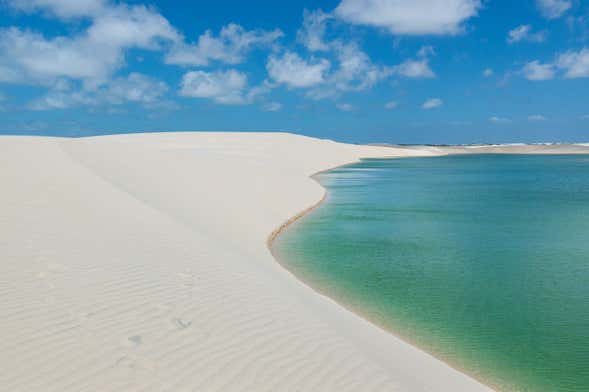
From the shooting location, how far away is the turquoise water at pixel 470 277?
6160mm

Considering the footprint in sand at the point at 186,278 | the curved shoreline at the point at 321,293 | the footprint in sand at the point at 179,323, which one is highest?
the footprint in sand at the point at 186,278

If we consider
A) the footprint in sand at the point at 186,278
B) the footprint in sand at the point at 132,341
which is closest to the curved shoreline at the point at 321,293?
the footprint in sand at the point at 186,278

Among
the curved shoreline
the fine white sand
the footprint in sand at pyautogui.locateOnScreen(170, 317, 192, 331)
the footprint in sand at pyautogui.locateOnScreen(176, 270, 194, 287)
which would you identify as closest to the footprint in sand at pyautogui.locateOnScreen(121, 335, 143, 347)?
the fine white sand

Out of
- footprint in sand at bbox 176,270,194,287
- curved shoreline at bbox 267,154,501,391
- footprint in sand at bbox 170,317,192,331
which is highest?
footprint in sand at bbox 176,270,194,287

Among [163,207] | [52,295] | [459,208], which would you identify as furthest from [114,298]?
[459,208]

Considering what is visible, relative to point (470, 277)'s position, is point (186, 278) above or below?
above

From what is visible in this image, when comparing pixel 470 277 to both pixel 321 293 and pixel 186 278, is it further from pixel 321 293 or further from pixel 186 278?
pixel 186 278

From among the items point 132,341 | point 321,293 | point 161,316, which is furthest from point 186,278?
point 321,293

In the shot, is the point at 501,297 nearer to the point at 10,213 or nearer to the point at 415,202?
the point at 10,213

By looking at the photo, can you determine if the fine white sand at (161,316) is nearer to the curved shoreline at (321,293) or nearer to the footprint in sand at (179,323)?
the footprint in sand at (179,323)

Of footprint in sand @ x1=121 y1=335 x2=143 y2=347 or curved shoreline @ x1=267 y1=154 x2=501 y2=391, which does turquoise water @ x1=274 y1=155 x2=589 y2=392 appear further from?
footprint in sand @ x1=121 y1=335 x2=143 y2=347

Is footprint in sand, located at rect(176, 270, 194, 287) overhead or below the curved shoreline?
overhead

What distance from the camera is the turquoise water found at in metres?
6.16

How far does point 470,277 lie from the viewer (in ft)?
31.6
